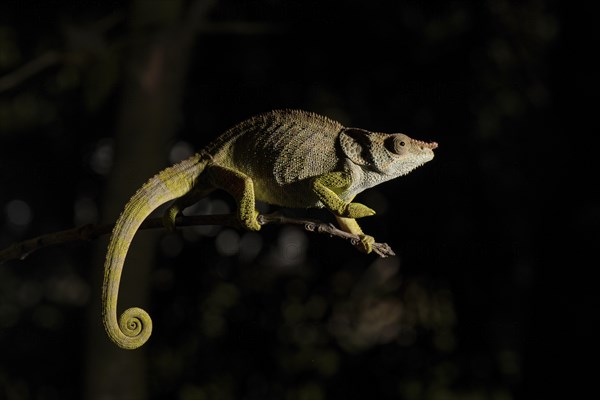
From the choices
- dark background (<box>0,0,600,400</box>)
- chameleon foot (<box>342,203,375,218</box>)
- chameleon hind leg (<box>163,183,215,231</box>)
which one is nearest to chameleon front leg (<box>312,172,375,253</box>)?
chameleon foot (<box>342,203,375,218</box>)

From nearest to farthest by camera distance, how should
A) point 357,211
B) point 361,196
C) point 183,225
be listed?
point 357,211
point 183,225
point 361,196

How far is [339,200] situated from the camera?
1023 mm

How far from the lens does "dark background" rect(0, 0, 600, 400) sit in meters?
2.91

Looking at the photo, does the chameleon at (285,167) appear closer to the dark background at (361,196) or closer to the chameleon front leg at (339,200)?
the chameleon front leg at (339,200)

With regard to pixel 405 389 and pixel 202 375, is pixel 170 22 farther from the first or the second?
pixel 405 389

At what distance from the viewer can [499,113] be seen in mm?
3174

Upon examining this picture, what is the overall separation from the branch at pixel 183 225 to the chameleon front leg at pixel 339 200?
14mm

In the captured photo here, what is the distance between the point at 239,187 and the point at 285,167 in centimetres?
8

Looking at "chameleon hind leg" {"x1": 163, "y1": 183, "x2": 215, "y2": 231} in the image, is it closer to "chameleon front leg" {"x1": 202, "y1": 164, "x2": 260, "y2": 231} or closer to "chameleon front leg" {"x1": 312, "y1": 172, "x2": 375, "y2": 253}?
"chameleon front leg" {"x1": 202, "y1": 164, "x2": 260, "y2": 231}

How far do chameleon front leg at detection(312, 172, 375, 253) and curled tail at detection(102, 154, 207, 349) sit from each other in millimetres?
223

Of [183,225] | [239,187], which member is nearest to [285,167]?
[239,187]

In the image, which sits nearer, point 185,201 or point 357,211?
point 357,211

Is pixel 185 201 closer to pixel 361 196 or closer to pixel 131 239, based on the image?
pixel 131 239

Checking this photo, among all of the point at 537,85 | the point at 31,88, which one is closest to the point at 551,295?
the point at 537,85
